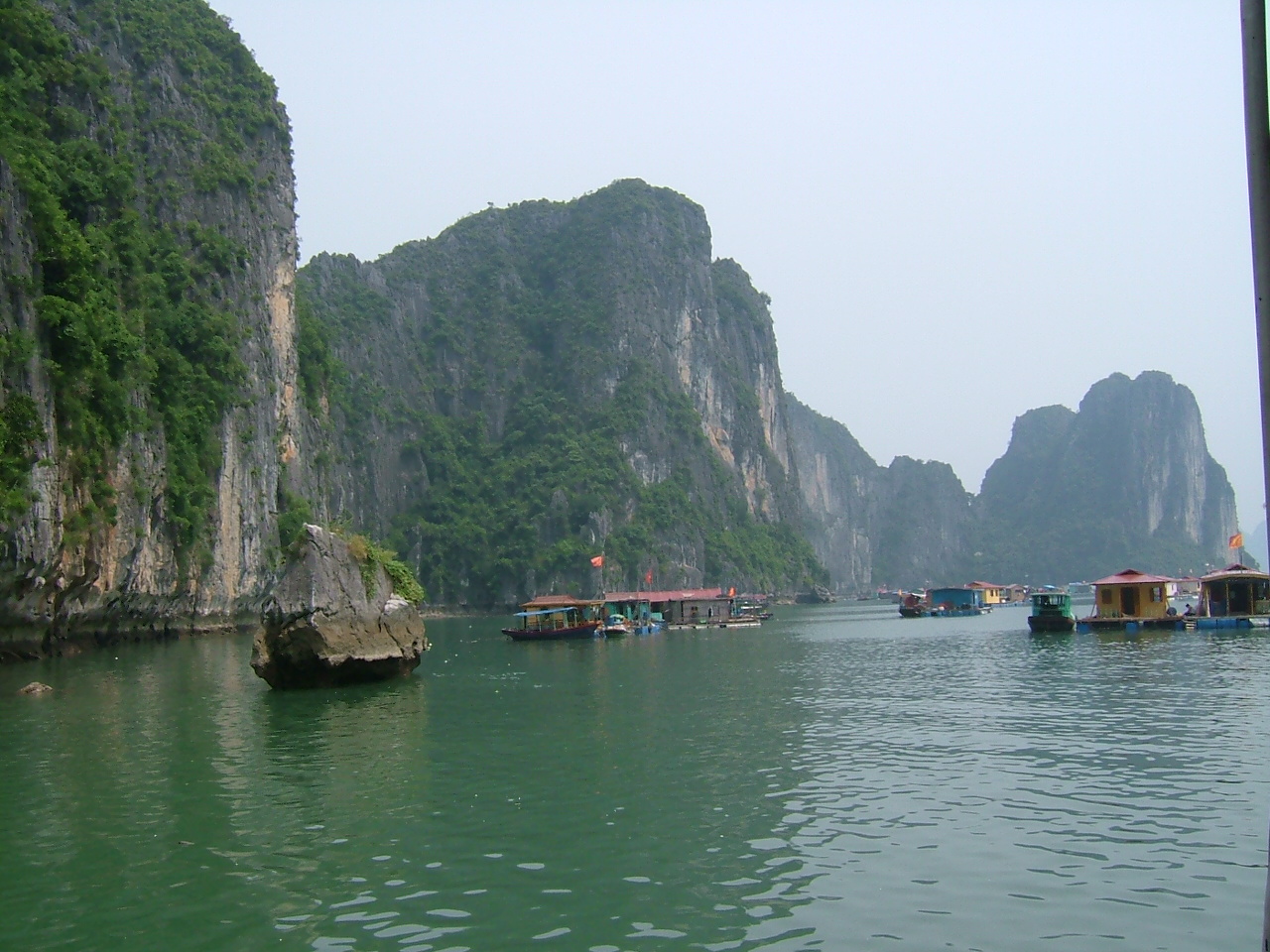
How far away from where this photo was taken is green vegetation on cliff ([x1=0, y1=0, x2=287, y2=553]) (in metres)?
37.4

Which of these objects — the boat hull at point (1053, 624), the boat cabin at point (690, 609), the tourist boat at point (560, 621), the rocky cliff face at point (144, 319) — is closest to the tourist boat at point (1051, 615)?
the boat hull at point (1053, 624)

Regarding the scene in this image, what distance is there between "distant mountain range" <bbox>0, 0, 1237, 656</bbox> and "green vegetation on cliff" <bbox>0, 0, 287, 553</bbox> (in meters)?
0.17

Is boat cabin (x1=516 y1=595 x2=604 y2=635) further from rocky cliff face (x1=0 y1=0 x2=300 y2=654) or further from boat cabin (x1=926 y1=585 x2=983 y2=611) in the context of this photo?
boat cabin (x1=926 y1=585 x2=983 y2=611)

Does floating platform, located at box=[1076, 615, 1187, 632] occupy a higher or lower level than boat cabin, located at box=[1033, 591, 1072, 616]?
lower

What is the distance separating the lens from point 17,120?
4169 centimetres

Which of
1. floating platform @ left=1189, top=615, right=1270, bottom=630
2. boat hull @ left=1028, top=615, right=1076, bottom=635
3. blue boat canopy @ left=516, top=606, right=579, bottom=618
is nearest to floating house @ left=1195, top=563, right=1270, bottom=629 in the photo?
floating platform @ left=1189, top=615, right=1270, bottom=630

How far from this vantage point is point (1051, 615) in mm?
49438

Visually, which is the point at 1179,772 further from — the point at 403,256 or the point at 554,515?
the point at 403,256

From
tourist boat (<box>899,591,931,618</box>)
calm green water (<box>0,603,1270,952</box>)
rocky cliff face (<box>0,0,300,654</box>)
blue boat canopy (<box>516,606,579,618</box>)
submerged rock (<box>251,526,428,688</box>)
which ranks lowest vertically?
tourist boat (<box>899,591,931,618</box>)

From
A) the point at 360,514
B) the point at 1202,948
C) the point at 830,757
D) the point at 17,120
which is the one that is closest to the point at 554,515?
the point at 360,514

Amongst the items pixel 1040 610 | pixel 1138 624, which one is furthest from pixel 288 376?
pixel 1138 624

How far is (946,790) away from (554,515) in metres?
106

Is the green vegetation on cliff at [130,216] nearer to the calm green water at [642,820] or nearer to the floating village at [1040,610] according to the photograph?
the calm green water at [642,820]

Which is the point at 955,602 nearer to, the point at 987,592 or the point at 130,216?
the point at 987,592
